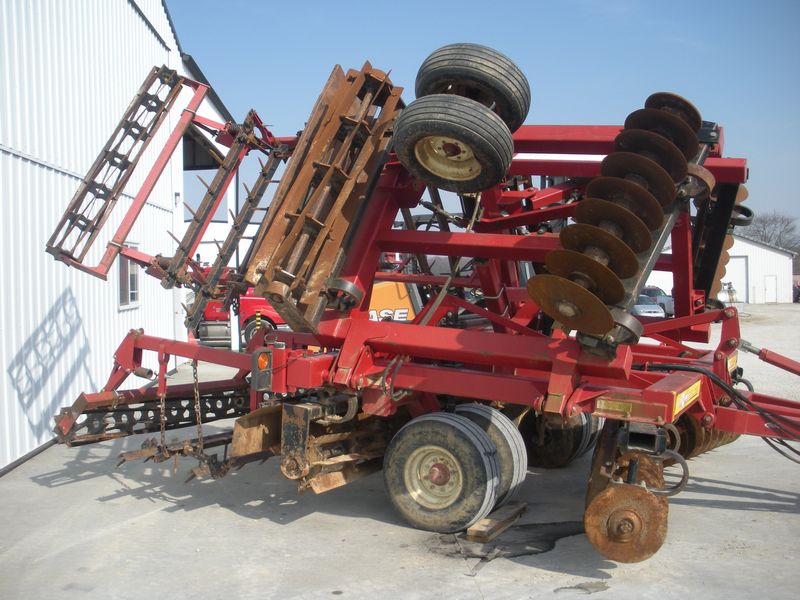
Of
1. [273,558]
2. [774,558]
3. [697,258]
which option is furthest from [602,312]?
[697,258]

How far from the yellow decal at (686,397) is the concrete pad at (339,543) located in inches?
36.3

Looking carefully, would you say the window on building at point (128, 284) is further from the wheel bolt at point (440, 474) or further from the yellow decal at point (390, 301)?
the wheel bolt at point (440, 474)

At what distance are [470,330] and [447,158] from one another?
50.1 inches

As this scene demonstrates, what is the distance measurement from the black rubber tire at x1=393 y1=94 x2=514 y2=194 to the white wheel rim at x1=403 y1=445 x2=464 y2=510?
5.92 feet

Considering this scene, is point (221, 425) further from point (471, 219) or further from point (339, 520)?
point (471, 219)

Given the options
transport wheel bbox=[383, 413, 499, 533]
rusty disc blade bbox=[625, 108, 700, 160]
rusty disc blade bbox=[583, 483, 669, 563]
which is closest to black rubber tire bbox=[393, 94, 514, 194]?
rusty disc blade bbox=[625, 108, 700, 160]

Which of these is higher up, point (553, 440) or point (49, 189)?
point (49, 189)

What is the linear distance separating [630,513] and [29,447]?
5.80 meters

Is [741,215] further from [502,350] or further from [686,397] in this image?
[502,350]

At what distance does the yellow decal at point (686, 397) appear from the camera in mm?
4233

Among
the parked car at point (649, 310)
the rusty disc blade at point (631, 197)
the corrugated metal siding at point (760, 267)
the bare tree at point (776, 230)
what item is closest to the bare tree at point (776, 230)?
the bare tree at point (776, 230)

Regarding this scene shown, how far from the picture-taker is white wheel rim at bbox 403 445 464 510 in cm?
490

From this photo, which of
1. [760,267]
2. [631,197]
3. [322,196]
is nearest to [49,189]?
[322,196]

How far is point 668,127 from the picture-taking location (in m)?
4.67
